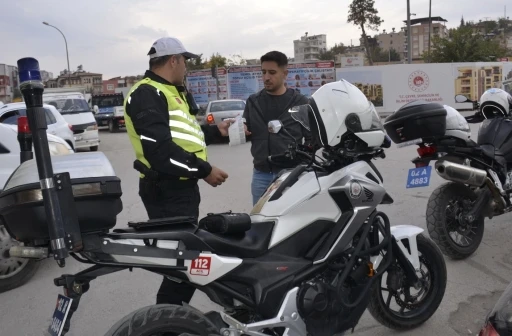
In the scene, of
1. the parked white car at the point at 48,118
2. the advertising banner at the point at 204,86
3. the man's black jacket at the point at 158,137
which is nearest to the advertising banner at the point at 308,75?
the advertising banner at the point at 204,86

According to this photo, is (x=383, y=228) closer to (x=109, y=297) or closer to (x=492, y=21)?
(x=109, y=297)

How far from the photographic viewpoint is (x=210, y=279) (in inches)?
104

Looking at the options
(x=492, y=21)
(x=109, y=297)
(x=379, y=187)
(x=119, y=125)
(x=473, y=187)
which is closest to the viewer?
(x=379, y=187)

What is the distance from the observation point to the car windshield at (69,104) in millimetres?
16875

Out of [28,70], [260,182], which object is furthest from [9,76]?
[260,182]

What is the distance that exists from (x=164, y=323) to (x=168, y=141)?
3.33ft

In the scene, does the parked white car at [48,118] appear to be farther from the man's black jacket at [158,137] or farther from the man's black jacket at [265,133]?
the man's black jacket at [158,137]

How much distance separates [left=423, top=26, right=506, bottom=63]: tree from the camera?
1576 inches

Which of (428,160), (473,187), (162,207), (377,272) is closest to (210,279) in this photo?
(162,207)

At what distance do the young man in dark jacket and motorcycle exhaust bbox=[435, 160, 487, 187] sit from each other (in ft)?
4.39

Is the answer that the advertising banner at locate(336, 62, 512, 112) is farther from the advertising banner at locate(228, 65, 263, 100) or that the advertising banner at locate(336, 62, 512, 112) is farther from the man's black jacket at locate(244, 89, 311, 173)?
the man's black jacket at locate(244, 89, 311, 173)

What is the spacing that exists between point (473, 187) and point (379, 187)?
99.9 inches

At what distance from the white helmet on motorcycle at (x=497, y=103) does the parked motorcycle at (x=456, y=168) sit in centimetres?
20

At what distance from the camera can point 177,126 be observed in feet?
10.4
